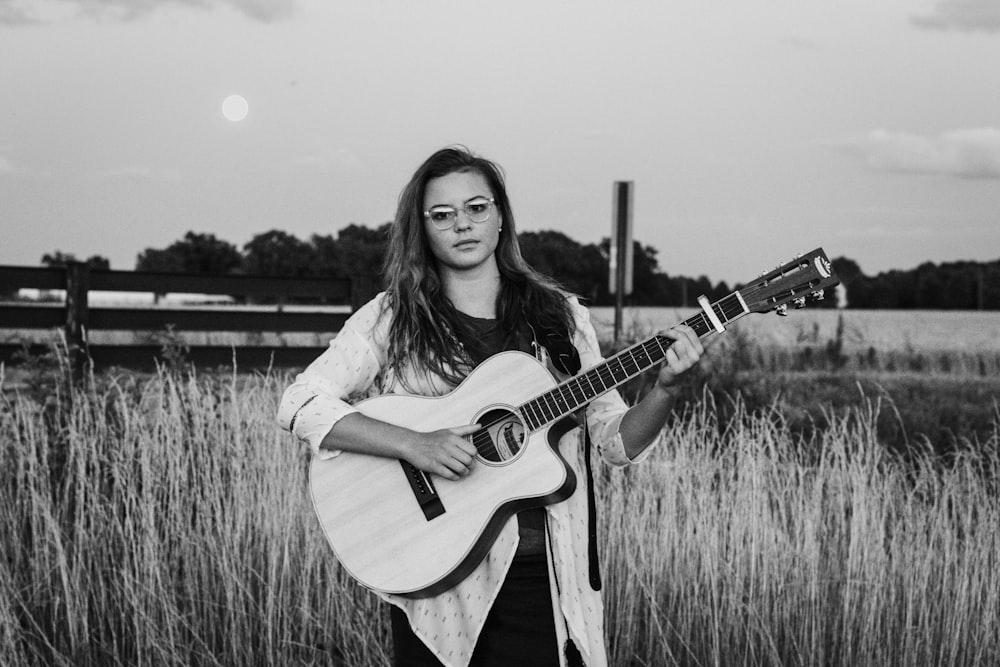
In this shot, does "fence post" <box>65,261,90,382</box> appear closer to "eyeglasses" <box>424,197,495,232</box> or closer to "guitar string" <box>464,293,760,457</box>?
"eyeglasses" <box>424,197,495,232</box>

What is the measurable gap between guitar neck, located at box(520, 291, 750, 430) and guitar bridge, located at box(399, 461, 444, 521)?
247 mm

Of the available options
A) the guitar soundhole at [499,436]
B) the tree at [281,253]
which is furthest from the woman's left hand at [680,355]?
the tree at [281,253]

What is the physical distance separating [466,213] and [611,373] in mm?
455

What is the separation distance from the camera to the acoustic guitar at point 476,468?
2.08 m

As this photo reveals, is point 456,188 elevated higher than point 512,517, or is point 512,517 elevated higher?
point 456,188

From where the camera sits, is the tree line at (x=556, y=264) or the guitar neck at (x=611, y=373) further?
the tree line at (x=556, y=264)

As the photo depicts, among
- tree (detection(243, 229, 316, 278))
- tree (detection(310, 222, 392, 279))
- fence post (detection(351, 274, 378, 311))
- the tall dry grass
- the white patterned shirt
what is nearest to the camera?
the white patterned shirt

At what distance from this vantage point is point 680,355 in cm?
205

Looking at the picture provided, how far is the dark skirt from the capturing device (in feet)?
6.68

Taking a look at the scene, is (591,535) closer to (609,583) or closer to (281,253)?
(609,583)

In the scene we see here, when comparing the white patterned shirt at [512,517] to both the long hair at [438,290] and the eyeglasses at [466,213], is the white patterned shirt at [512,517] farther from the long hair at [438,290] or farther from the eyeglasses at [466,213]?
the eyeglasses at [466,213]

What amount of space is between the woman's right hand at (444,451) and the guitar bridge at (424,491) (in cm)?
5

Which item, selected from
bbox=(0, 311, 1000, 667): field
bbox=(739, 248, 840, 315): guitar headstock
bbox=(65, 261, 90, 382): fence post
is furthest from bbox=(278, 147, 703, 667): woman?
bbox=(65, 261, 90, 382): fence post

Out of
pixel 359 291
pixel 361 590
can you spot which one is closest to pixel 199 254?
pixel 359 291
